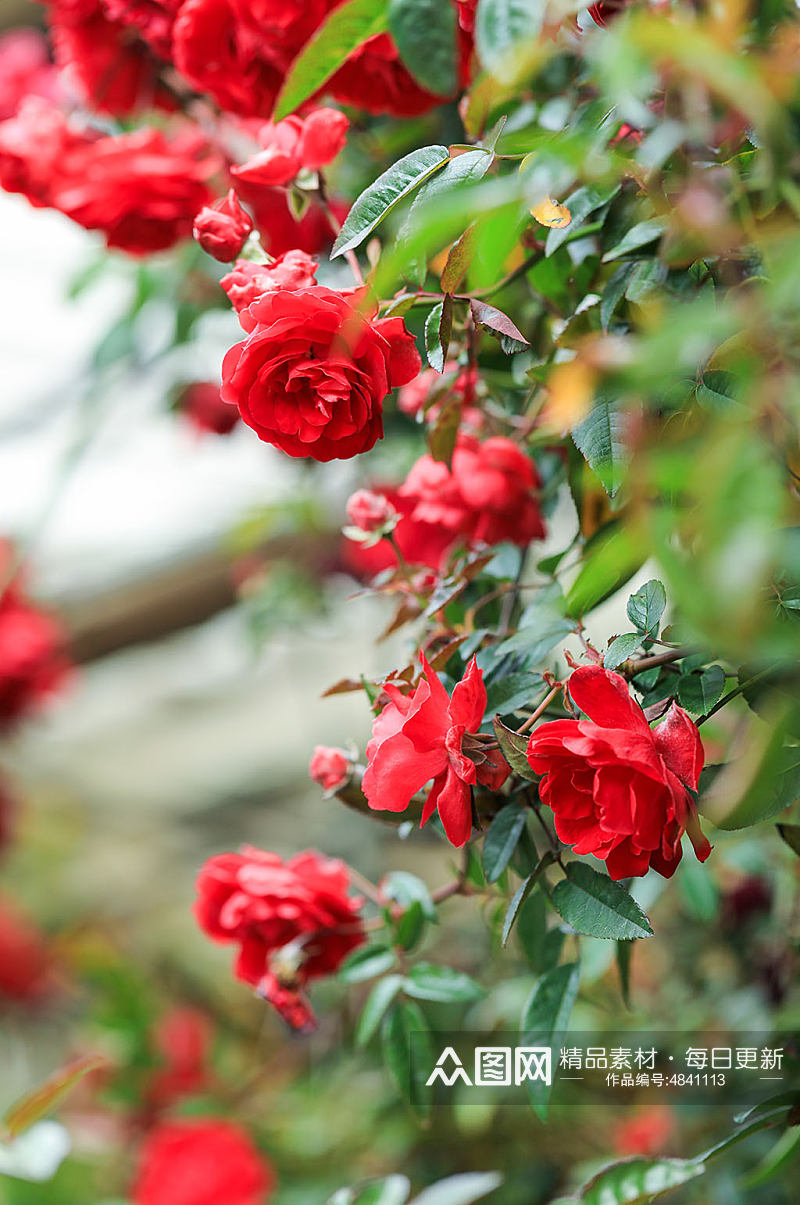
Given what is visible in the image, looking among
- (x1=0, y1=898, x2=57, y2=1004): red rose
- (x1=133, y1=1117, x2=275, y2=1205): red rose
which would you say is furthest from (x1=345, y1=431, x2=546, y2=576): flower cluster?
(x1=0, y1=898, x2=57, y2=1004): red rose

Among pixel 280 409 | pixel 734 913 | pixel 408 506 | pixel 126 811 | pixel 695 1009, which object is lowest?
pixel 126 811

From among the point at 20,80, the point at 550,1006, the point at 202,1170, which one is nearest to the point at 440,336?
the point at 550,1006

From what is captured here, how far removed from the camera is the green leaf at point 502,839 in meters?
0.33

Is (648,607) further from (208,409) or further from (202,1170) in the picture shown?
(202,1170)

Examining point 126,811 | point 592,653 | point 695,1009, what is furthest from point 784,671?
point 126,811

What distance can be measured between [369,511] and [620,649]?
0.14 metres

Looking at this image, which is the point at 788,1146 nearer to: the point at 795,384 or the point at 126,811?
the point at 795,384

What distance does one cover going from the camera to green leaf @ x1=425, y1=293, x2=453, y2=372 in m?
0.30

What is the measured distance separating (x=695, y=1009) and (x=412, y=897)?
42 cm

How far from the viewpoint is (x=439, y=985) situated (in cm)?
44

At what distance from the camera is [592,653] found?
31 cm

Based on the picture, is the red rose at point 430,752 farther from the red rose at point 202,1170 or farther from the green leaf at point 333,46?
the red rose at point 202,1170

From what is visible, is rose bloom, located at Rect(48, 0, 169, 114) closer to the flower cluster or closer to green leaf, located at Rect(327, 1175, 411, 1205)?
the flower cluster

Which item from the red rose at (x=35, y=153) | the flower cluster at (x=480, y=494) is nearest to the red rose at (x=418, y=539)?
the flower cluster at (x=480, y=494)
